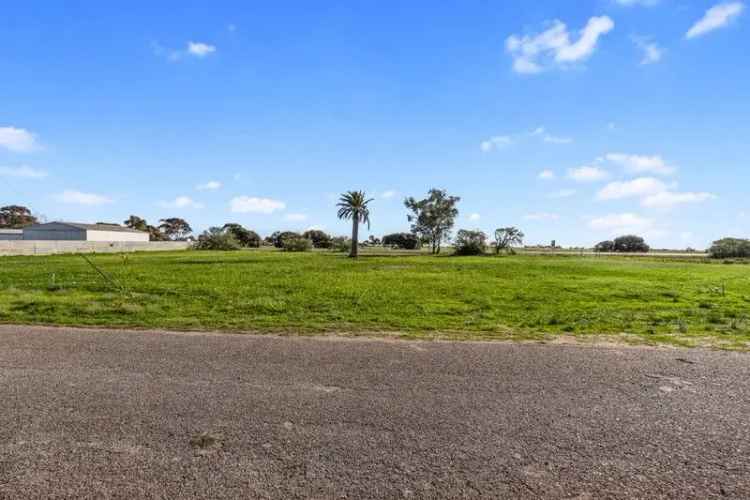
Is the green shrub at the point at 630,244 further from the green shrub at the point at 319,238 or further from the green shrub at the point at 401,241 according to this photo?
the green shrub at the point at 319,238

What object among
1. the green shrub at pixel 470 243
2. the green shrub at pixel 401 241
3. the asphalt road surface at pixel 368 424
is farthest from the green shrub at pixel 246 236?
the asphalt road surface at pixel 368 424

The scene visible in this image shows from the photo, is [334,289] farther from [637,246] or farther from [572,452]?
[637,246]

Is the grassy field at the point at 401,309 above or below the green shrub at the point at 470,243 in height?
below

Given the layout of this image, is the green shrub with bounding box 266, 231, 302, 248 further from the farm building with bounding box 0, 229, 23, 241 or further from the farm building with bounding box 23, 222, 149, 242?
the farm building with bounding box 0, 229, 23, 241

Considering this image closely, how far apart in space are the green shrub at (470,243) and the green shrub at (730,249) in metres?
31.7

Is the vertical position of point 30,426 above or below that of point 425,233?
below

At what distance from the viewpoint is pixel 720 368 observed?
217 inches

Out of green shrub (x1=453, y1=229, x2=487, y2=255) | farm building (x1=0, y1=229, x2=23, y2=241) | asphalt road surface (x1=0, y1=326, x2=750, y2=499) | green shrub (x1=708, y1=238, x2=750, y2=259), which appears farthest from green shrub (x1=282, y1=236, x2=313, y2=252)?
asphalt road surface (x1=0, y1=326, x2=750, y2=499)

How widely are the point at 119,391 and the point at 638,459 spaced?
16.3 feet

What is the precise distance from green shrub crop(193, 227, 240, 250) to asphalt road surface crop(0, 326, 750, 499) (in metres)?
67.1

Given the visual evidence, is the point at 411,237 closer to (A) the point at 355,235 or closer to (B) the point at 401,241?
(B) the point at 401,241

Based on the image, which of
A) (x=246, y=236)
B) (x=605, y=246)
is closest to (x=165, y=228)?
(x=246, y=236)

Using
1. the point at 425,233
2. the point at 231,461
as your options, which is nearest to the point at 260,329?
the point at 231,461

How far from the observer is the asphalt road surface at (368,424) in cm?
289
